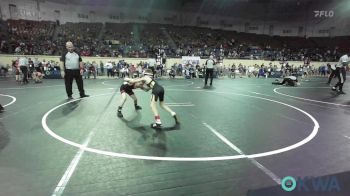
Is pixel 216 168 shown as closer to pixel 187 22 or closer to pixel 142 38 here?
pixel 142 38

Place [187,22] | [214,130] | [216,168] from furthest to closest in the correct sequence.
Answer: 1. [187,22]
2. [214,130]
3. [216,168]

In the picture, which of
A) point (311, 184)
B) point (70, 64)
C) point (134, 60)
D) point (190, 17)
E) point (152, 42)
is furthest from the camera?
point (190, 17)

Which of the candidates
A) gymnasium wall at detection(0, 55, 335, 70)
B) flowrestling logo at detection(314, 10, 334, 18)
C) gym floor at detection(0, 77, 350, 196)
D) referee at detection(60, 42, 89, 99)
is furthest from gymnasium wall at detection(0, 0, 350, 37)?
gym floor at detection(0, 77, 350, 196)

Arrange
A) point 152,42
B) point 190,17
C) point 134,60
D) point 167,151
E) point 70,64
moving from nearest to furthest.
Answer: point 167,151 < point 70,64 < point 134,60 < point 152,42 < point 190,17

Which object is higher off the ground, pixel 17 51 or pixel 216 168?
pixel 17 51

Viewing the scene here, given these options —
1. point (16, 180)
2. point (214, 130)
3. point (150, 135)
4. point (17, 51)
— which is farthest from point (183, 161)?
point (17, 51)

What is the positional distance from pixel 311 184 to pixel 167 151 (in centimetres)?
233

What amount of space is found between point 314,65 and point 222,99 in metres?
25.4

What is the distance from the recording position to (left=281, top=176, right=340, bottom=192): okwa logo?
3506 millimetres

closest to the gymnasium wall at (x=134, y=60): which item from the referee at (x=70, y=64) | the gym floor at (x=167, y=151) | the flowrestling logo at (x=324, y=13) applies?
the flowrestling logo at (x=324, y=13)

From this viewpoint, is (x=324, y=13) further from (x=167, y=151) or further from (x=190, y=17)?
(x=167, y=151)

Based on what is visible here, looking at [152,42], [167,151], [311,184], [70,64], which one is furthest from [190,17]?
[311,184]

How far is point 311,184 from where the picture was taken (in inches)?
143

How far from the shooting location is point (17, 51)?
2258 cm
